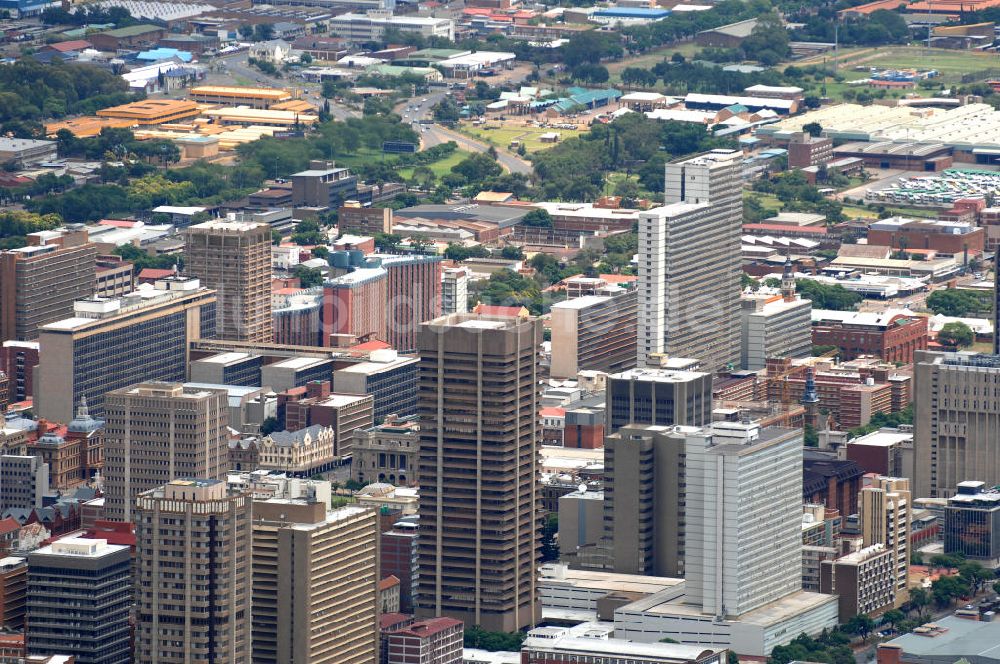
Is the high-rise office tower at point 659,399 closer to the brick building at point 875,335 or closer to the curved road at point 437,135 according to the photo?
the brick building at point 875,335

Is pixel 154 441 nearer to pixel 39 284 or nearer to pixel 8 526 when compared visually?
pixel 8 526

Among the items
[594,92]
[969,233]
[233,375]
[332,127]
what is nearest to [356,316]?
[233,375]

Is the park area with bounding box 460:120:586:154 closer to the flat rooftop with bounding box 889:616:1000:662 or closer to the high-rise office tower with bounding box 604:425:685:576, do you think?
the high-rise office tower with bounding box 604:425:685:576

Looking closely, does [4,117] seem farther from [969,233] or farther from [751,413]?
[751,413]

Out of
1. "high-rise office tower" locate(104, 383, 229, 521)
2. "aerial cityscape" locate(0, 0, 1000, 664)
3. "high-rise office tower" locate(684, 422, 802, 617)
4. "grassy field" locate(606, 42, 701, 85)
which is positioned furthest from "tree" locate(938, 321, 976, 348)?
"grassy field" locate(606, 42, 701, 85)

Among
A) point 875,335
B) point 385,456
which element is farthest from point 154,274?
point 385,456

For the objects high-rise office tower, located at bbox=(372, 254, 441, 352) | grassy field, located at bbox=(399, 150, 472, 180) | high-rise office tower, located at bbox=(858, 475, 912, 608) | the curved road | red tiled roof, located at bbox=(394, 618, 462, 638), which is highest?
Result: the curved road
